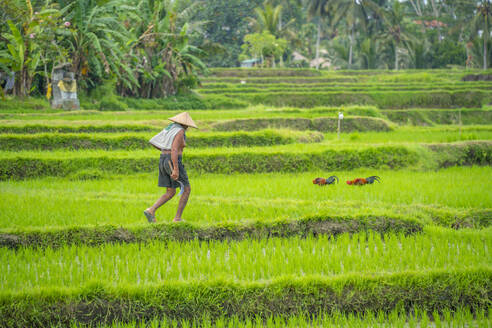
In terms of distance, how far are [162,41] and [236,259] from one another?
41.9ft

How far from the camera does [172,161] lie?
4.28m

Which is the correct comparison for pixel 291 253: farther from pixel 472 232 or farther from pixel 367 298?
pixel 472 232

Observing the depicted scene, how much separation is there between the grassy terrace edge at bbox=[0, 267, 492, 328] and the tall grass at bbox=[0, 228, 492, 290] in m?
0.10

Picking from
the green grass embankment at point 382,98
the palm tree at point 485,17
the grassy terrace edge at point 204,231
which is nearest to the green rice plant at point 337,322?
the grassy terrace edge at point 204,231

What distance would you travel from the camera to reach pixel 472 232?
4121 millimetres

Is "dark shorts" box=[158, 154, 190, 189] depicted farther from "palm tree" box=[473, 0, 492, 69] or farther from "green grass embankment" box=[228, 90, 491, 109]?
"palm tree" box=[473, 0, 492, 69]

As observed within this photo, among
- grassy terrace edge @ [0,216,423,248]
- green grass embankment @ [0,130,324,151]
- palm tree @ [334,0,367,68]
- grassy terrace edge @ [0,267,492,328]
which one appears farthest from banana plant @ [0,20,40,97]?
palm tree @ [334,0,367,68]

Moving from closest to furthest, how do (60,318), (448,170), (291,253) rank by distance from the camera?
(60,318)
(291,253)
(448,170)

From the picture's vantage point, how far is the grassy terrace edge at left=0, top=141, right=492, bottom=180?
22.0ft

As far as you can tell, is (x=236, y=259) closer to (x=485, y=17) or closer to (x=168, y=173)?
(x=168, y=173)

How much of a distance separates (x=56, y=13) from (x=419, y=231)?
9081 mm

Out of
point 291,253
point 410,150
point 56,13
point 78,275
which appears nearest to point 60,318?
point 78,275

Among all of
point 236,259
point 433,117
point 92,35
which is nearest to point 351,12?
point 433,117

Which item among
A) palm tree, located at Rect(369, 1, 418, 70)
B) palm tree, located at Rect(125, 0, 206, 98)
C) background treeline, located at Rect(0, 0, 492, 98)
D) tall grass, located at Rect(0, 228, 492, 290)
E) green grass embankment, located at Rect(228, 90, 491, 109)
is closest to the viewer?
tall grass, located at Rect(0, 228, 492, 290)
